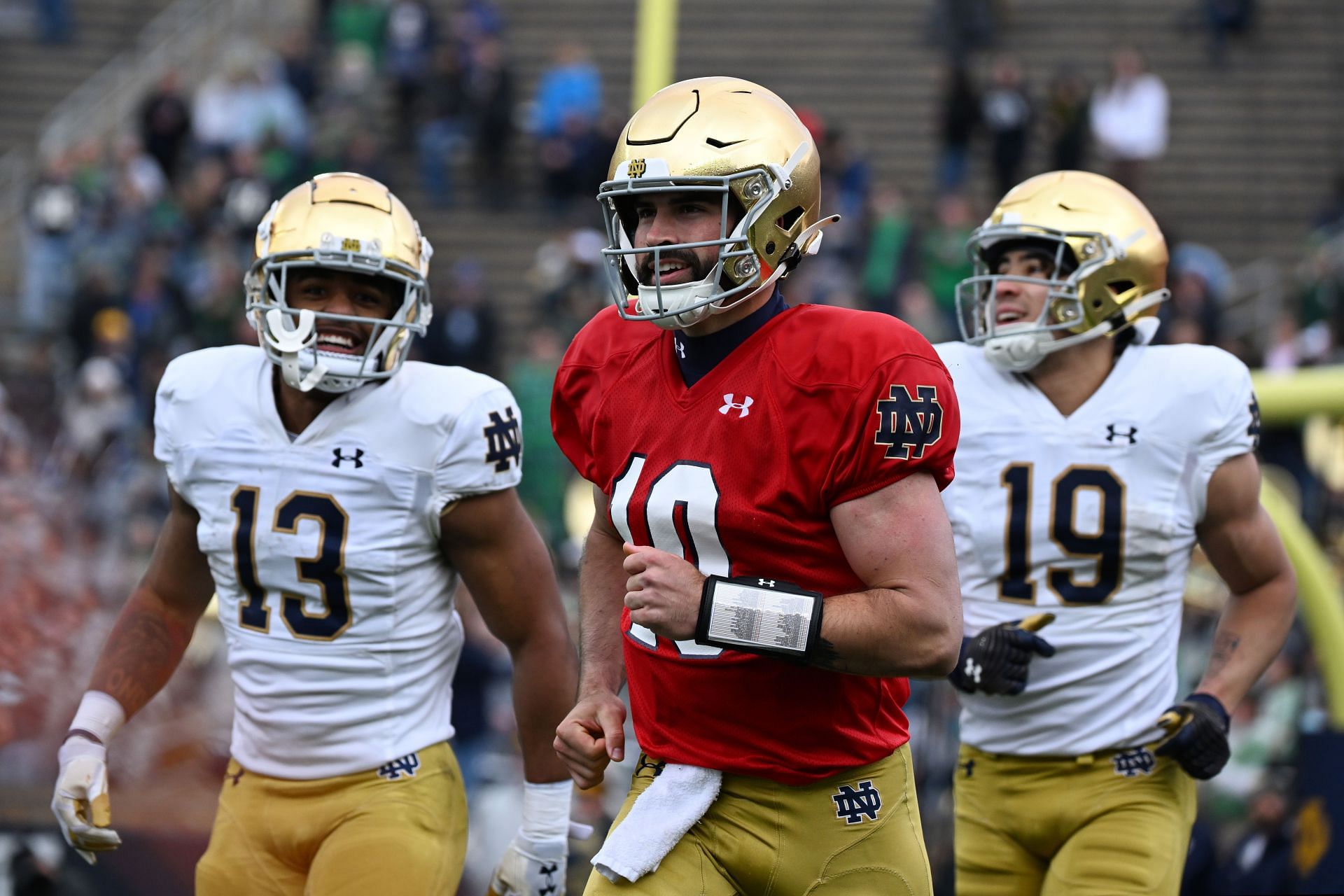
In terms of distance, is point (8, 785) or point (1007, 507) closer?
point (1007, 507)

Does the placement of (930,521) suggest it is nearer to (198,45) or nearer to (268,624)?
(268,624)

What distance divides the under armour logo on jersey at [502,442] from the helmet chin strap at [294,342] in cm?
37

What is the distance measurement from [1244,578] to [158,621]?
99.4 inches

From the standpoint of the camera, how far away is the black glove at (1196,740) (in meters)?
3.92

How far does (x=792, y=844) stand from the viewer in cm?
314

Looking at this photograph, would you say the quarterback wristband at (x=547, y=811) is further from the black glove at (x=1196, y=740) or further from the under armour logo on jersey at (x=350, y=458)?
the black glove at (x=1196, y=740)

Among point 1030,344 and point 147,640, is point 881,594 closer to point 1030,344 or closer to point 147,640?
point 1030,344

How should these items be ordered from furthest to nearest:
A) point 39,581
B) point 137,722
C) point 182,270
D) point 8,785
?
point 182,270, point 39,581, point 137,722, point 8,785

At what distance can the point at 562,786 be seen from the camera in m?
3.96

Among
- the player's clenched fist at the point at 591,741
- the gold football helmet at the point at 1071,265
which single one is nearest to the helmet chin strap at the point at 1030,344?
the gold football helmet at the point at 1071,265

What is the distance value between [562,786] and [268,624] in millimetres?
745

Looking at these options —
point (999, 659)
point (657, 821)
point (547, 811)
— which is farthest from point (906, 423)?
point (547, 811)

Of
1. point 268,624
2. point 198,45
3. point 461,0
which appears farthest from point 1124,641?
point 198,45

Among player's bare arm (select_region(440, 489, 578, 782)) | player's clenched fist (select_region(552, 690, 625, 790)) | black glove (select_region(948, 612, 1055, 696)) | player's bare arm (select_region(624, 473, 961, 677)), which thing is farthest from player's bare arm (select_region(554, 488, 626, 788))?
black glove (select_region(948, 612, 1055, 696))
